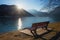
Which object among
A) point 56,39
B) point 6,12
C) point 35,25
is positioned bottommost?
point 56,39

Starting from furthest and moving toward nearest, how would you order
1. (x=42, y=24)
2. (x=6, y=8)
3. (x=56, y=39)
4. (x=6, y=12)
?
1. (x=6, y=8)
2. (x=6, y=12)
3. (x=42, y=24)
4. (x=56, y=39)

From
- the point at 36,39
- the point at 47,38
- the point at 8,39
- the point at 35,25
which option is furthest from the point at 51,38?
the point at 8,39

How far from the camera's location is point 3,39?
313 inches

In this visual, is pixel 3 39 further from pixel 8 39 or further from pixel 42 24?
pixel 42 24

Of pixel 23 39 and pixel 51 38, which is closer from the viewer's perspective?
pixel 51 38

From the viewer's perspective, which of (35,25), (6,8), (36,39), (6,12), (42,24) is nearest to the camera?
(36,39)

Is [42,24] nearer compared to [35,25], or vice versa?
[35,25]

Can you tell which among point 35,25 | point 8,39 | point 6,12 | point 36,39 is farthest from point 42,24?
point 6,12

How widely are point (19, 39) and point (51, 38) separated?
1.98 meters

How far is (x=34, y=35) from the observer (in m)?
7.81

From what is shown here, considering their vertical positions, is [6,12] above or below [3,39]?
above

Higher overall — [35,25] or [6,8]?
[6,8]

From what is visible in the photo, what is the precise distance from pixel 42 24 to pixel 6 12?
301 ft

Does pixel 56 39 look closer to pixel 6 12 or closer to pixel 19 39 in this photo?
pixel 19 39
